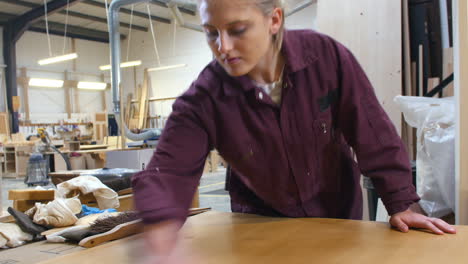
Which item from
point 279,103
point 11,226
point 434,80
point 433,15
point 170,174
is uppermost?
point 433,15

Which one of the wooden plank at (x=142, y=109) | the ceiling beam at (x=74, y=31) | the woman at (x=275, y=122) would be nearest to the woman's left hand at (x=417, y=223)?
the woman at (x=275, y=122)

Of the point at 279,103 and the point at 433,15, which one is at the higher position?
the point at 433,15

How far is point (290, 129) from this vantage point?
979 millimetres

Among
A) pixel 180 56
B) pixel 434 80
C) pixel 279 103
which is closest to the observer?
pixel 279 103

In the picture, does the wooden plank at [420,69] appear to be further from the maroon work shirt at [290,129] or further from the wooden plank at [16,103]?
the wooden plank at [16,103]

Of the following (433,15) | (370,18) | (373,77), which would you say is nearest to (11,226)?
(373,77)

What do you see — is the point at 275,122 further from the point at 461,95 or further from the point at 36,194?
the point at 36,194

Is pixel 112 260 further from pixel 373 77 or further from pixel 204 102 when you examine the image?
pixel 373 77

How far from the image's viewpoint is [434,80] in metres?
2.60

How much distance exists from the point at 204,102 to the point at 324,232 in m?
0.45

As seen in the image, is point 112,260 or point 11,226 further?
point 11,226

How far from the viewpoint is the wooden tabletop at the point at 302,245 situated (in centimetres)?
78

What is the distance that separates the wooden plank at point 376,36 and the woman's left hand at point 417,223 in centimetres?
181

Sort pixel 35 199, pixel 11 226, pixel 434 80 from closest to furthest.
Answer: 1. pixel 11 226
2. pixel 35 199
3. pixel 434 80
